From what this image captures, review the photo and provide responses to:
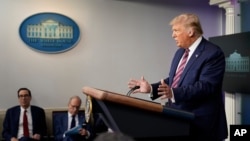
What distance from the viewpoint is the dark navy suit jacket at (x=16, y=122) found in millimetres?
4352

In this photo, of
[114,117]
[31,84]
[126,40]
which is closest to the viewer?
[114,117]

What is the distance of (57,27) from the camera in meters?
4.94

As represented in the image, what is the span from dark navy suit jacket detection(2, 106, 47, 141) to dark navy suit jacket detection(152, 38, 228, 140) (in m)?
2.92

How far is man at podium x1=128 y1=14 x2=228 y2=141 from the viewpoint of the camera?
→ 181 centimetres

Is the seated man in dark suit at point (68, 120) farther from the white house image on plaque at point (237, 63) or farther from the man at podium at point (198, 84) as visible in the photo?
the man at podium at point (198, 84)

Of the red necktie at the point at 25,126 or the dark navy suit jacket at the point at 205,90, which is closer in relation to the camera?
the dark navy suit jacket at the point at 205,90

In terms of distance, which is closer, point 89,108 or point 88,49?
point 89,108

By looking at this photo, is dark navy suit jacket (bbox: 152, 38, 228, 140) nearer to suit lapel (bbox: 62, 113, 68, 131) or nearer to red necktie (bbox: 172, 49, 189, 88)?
red necktie (bbox: 172, 49, 189, 88)

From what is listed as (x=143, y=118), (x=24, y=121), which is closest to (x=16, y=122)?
(x=24, y=121)

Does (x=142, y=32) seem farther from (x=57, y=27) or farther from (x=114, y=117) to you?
(x=114, y=117)

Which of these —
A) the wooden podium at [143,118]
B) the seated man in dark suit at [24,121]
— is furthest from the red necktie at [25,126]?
the wooden podium at [143,118]

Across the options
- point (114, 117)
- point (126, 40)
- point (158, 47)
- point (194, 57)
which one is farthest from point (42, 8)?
point (114, 117)

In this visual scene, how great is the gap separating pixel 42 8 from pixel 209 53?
3.42 m

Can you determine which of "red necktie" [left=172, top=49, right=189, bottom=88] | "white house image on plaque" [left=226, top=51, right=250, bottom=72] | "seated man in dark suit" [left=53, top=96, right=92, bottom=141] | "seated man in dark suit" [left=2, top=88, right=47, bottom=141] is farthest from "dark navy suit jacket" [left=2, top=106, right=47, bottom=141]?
"red necktie" [left=172, top=49, right=189, bottom=88]
